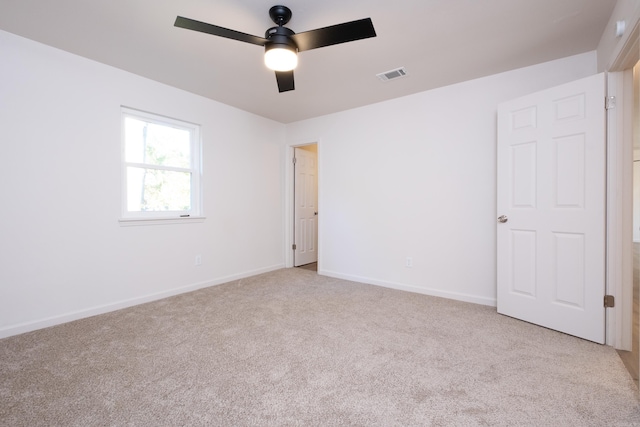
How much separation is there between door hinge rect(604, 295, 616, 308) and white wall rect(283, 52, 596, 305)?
0.94 m

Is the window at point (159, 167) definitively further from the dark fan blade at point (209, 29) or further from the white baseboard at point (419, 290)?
the white baseboard at point (419, 290)

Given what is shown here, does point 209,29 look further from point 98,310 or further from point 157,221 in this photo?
point 98,310

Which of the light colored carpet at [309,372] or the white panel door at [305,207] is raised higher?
the white panel door at [305,207]

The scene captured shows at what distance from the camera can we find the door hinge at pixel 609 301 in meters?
2.17

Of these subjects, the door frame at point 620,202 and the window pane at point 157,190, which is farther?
Answer: the window pane at point 157,190

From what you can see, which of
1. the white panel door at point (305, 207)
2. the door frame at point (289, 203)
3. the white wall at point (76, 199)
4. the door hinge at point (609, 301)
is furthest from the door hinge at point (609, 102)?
the white wall at point (76, 199)

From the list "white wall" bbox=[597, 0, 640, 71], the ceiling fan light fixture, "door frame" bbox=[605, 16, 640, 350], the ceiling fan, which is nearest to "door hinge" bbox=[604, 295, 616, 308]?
"door frame" bbox=[605, 16, 640, 350]

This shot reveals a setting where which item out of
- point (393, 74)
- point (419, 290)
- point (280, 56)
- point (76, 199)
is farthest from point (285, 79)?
point (419, 290)

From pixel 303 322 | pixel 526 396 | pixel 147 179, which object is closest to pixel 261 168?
pixel 147 179

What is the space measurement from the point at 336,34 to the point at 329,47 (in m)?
0.81

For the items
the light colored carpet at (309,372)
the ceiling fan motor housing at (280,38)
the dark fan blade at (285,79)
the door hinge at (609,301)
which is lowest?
the light colored carpet at (309,372)

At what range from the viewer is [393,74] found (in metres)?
3.04

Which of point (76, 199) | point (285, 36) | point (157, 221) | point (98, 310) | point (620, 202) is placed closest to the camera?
point (285, 36)

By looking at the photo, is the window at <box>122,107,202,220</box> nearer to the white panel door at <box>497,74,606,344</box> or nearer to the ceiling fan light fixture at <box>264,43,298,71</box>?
the ceiling fan light fixture at <box>264,43,298,71</box>
